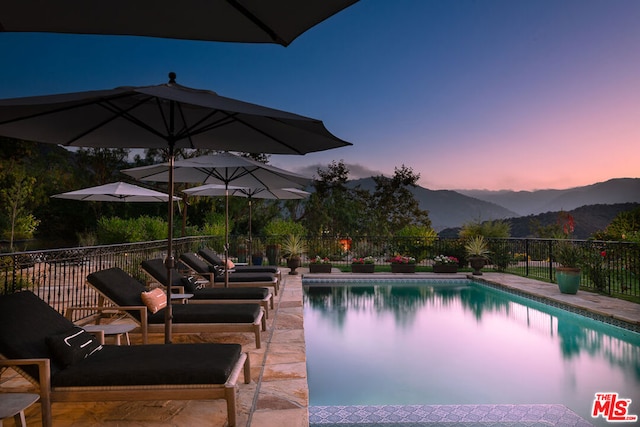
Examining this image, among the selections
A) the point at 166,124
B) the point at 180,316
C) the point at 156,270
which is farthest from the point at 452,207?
the point at 166,124

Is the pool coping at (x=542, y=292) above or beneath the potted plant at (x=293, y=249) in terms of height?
beneath

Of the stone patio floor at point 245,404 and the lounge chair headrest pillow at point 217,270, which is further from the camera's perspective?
the lounge chair headrest pillow at point 217,270

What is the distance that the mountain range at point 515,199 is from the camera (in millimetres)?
35156

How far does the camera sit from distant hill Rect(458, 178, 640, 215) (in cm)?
3544

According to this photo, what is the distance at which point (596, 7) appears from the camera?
12.3 m

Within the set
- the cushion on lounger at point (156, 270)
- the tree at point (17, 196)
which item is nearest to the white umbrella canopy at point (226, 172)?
the cushion on lounger at point (156, 270)

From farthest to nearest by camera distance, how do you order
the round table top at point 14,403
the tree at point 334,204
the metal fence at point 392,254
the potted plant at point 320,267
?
the tree at point 334,204 → the potted plant at point 320,267 → the metal fence at point 392,254 → the round table top at point 14,403

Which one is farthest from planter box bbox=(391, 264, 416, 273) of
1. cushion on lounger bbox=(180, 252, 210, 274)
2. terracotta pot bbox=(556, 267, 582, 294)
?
cushion on lounger bbox=(180, 252, 210, 274)

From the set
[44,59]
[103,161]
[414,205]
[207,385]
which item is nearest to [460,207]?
[414,205]

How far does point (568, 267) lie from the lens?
951 cm

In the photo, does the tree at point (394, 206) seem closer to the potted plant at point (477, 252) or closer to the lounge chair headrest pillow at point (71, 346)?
the potted plant at point (477, 252)

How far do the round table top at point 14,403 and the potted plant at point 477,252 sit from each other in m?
12.5

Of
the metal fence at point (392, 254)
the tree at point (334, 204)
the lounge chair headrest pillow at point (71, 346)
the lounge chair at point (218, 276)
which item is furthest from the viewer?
the tree at point (334, 204)

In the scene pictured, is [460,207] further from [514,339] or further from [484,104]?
[514,339]
